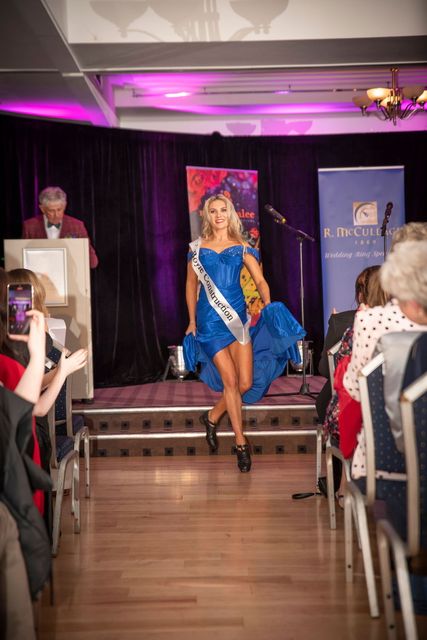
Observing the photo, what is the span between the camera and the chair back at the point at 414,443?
1.99 metres

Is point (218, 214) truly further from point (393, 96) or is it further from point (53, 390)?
point (53, 390)

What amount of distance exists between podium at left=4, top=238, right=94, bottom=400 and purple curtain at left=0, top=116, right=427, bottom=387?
Answer: 1.63 m

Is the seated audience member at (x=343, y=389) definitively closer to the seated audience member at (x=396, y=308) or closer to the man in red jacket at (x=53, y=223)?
the seated audience member at (x=396, y=308)

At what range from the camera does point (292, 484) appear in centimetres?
466

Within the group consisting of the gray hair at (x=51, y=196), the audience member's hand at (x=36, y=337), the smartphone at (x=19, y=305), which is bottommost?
the audience member's hand at (x=36, y=337)

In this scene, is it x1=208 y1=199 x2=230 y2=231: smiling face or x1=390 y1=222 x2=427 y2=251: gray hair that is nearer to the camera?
x1=390 y1=222 x2=427 y2=251: gray hair

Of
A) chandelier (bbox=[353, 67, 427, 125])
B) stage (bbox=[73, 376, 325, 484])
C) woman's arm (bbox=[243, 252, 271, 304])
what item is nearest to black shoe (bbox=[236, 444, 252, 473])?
stage (bbox=[73, 376, 325, 484])

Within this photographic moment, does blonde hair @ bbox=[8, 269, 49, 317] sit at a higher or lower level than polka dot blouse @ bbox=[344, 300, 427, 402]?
higher

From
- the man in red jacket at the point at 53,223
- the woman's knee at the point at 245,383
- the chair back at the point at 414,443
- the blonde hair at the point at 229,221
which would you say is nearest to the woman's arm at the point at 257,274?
the blonde hair at the point at 229,221

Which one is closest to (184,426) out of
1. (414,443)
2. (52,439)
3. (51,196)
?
(51,196)

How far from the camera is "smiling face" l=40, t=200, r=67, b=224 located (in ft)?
21.3

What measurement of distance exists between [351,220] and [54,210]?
329 centimetres

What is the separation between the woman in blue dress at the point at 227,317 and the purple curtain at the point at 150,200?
2.61 meters

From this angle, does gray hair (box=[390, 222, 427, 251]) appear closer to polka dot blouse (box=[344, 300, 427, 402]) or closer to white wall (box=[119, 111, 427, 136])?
polka dot blouse (box=[344, 300, 427, 402])
